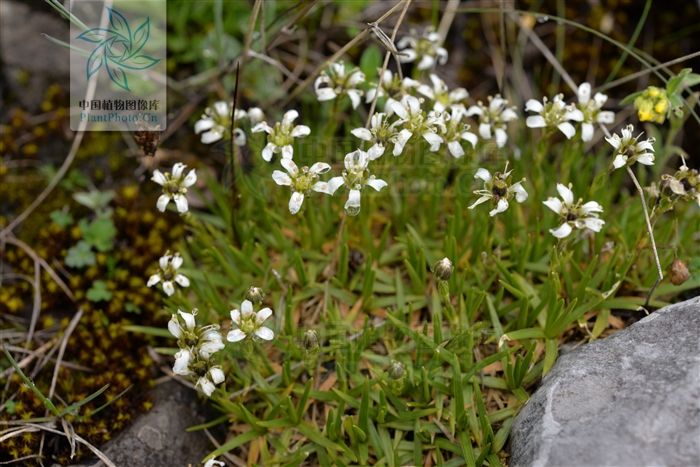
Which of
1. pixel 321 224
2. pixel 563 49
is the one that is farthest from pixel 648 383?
pixel 563 49

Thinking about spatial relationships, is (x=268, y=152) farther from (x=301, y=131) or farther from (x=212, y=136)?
(x=212, y=136)

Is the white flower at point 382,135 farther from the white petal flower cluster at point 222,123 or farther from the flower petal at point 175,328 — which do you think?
the flower petal at point 175,328

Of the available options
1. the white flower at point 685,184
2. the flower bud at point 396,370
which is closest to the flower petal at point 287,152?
the flower bud at point 396,370

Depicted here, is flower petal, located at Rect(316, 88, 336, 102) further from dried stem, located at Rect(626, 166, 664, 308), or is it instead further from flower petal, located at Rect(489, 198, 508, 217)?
dried stem, located at Rect(626, 166, 664, 308)

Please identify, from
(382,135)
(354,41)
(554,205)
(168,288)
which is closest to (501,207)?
(554,205)

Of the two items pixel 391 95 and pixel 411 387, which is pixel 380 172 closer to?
pixel 391 95

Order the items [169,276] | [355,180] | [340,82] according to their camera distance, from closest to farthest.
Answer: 1. [355,180]
2. [169,276]
3. [340,82]

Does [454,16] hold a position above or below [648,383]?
above
